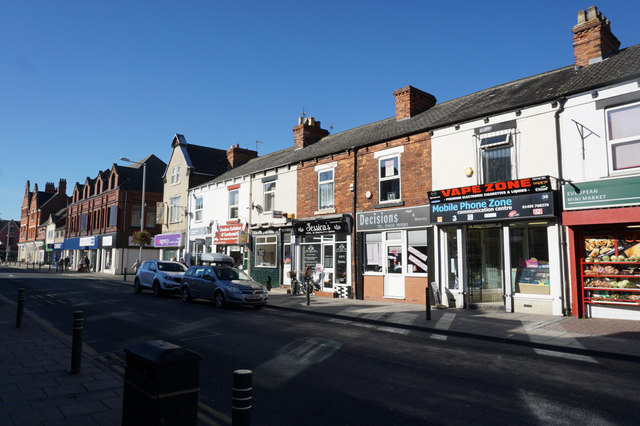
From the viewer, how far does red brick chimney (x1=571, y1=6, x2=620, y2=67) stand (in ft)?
46.2

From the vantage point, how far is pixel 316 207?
2058 cm

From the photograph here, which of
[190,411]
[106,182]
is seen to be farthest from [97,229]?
[190,411]

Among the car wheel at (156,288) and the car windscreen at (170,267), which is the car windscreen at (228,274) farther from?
the car windscreen at (170,267)

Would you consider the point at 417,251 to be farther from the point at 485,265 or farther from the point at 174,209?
the point at 174,209

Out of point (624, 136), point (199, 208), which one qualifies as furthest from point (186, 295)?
point (624, 136)

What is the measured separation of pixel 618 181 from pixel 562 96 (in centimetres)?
308

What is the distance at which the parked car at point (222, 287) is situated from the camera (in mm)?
14983

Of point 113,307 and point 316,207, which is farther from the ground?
point 316,207

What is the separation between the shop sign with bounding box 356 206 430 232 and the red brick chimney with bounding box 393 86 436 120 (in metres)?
5.19

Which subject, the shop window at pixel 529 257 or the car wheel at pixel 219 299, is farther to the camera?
the car wheel at pixel 219 299

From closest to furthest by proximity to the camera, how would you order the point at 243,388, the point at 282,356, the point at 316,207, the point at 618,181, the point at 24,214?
the point at 243,388, the point at 282,356, the point at 618,181, the point at 316,207, the point at 24,214

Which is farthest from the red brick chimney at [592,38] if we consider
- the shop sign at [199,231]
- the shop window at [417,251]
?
the shop sign at [199,231]

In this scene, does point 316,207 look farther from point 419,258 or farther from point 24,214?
point 24,214

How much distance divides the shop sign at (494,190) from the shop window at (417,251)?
5.16ft
